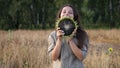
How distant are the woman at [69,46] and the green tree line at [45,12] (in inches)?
1177

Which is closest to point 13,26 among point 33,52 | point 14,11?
point 14,11

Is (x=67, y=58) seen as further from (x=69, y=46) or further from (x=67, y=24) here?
(x=67, y=24)

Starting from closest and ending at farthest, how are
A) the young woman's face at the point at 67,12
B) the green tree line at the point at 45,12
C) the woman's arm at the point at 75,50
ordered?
the woman's arm at the point at 75,50 < the young woman's face at the point at 67,12 < the green tree line at the point at 45,12

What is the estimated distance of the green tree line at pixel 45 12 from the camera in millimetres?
35094

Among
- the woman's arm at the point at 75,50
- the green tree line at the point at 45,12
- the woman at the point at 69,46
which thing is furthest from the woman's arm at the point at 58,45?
the green tree line at the point at 45,12

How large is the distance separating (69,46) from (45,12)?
3520 centimetres

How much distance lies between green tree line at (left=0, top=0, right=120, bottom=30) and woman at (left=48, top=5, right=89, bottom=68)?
98.1 feet

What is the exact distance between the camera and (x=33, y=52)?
7.14m

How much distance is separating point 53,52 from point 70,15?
397 millimetres

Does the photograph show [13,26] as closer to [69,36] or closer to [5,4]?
[5,4]

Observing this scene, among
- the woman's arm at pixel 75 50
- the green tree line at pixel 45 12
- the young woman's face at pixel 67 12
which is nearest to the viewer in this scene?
the woman's arm at pixel 75 50

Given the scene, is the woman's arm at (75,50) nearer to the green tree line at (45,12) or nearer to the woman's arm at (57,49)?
the woman's arm at (57,49)

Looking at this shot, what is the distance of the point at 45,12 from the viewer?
126ft

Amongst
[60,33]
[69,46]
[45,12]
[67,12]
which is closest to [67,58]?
[69,46]
